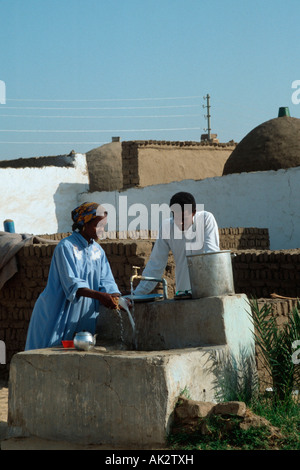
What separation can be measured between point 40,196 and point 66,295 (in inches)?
680

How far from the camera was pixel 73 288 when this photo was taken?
16.1 ft

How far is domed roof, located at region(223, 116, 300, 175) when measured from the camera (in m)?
18.1

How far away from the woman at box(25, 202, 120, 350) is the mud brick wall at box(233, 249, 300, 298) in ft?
13.8

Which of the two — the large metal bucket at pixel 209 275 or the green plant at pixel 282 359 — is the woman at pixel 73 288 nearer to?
the large metal bucket at pixel 209 275

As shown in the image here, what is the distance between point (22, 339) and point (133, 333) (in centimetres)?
375

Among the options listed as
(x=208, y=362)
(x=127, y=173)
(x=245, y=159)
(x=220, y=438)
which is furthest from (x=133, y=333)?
(x=127, y=173)

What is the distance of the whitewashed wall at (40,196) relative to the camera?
21.1 m

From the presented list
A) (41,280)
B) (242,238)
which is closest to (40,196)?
(242,238)

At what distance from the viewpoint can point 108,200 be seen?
21.1 m

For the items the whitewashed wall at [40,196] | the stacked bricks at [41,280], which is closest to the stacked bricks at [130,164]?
the whitewashed wall at [40,196]

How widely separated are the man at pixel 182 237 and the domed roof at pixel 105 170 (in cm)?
1848

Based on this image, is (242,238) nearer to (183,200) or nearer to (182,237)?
(182,237)

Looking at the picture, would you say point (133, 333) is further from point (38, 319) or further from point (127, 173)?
point (127, 173)

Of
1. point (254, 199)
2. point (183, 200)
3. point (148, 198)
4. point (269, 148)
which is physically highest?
point (269, 148)
